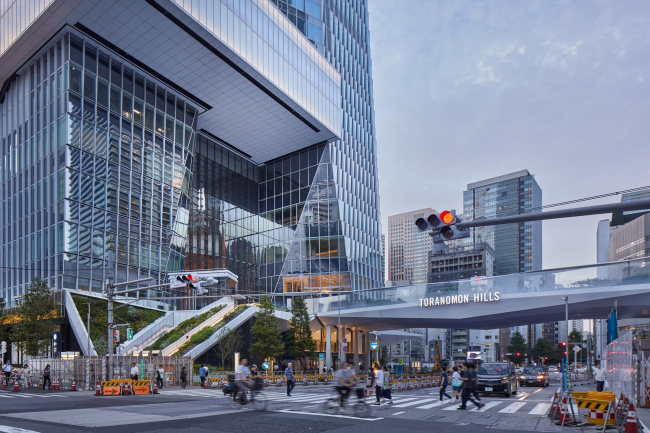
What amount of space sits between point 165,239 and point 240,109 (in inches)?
677

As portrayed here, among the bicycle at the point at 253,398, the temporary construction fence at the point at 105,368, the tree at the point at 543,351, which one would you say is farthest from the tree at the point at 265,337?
the tree at the point at 543,351

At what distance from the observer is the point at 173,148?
2295 inches

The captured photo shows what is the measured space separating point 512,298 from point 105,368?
87.6ft

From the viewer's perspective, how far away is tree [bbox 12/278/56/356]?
40.8m

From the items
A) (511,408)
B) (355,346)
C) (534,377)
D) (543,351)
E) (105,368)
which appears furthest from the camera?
(543,351)

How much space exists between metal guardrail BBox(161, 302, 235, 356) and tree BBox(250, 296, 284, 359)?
128 inches

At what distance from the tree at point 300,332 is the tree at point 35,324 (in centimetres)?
2023

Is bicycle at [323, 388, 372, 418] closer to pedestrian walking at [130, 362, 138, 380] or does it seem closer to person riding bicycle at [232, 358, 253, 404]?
person riding bicycle at [232, 358, 253, 404]

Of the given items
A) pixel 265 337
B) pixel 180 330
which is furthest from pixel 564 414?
pixel 180 330

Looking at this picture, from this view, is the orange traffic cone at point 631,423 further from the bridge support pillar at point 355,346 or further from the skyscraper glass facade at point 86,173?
the bridge support pillar at point 355,346

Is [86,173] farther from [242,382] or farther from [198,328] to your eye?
[242,382]

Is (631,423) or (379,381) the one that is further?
(379,381)

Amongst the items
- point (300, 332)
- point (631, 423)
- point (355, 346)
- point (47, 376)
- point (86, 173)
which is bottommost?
point (355, 346)

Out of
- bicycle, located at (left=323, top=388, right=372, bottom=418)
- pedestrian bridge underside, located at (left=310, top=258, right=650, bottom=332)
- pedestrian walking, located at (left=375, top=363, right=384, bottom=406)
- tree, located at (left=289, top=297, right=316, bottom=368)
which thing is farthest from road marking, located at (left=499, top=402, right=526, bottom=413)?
tree, located at (left=289, top=297, right=316, bottom=368)
